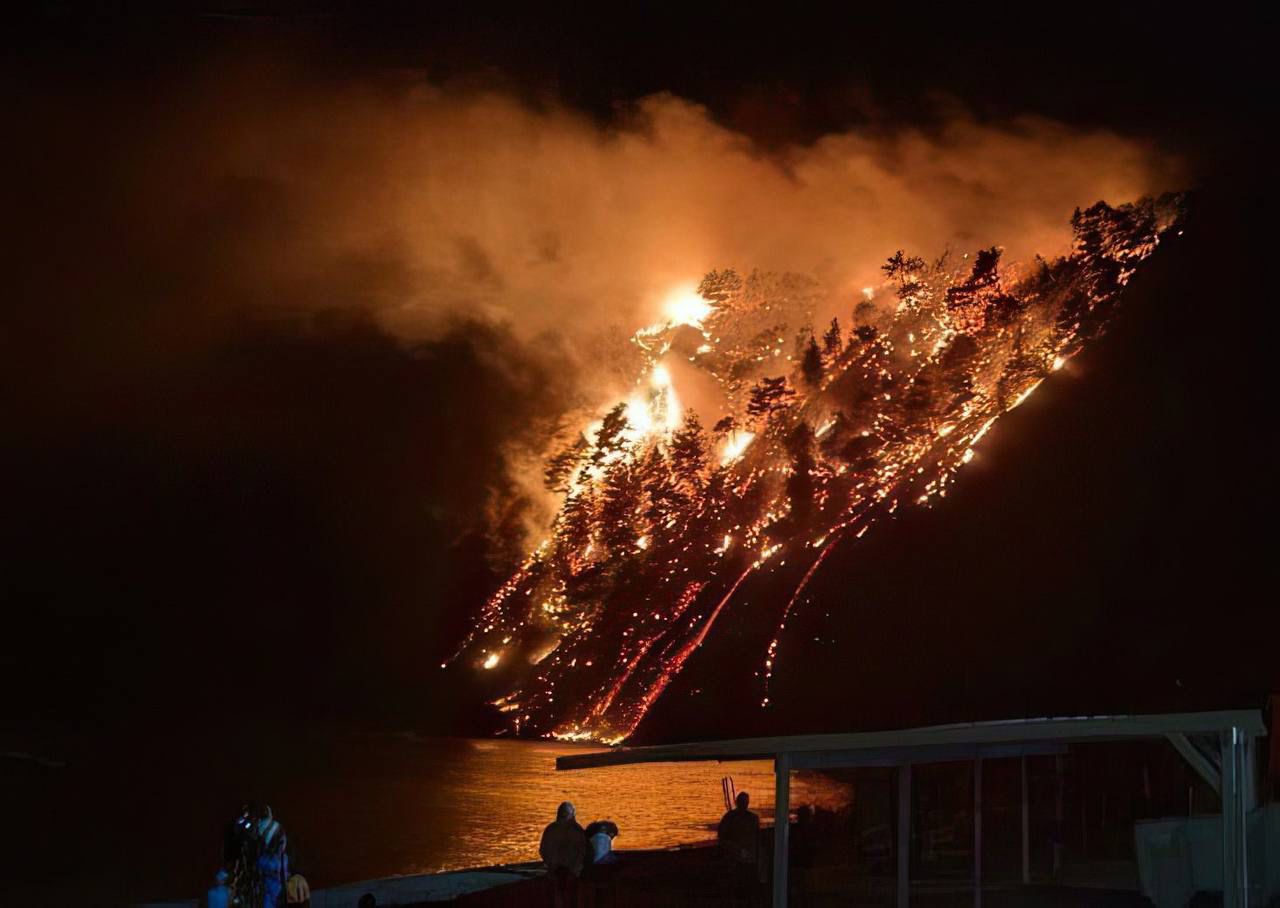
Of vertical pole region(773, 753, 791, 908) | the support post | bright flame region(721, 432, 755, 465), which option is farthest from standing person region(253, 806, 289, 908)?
bright flame region(721, 432, 755, 465)

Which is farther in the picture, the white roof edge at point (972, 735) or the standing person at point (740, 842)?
the standing person at point (740, 842)

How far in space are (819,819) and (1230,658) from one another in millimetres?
9209

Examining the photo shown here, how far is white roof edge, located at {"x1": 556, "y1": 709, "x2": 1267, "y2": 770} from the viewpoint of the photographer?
21.8ft

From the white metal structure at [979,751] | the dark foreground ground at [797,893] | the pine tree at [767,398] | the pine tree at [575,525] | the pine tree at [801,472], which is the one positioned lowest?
the dark foreground ground at [797,893]

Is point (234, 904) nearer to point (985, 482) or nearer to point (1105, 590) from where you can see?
point (1105, 590)

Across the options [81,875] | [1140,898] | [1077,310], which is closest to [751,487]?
[1077,310]

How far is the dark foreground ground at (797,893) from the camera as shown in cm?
898

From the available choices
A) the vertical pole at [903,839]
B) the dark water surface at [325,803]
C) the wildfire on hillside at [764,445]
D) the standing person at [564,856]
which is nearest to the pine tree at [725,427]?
the wildfire on hillside at [764,445]

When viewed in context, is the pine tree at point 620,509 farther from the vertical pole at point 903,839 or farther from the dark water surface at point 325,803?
the vertical pole at point 903,839

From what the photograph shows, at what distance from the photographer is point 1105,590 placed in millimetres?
23969

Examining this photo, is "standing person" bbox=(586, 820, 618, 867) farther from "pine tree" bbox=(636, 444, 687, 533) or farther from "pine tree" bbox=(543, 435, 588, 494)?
"pine tree" bbox=(543, 435, 588, 494)

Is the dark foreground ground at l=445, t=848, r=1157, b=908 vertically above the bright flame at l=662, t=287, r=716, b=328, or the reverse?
the bright flame at l=662, t=287, r=716, b=328

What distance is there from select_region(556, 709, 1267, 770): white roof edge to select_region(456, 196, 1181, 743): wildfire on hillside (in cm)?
1861

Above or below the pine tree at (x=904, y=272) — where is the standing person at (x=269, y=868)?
below
